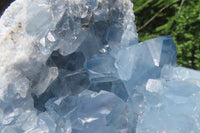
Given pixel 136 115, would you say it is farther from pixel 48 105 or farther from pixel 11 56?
pixel 11 56

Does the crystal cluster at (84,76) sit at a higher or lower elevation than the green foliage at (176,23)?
higher

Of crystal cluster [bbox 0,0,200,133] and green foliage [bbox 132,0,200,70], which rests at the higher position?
crystal cluster [bbox 0,0,200,133]

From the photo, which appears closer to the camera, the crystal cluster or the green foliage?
the crystal cluster

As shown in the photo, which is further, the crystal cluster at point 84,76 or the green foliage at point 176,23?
the green foliage at point 176,23

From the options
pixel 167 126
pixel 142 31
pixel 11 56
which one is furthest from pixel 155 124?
pixel 142 31
